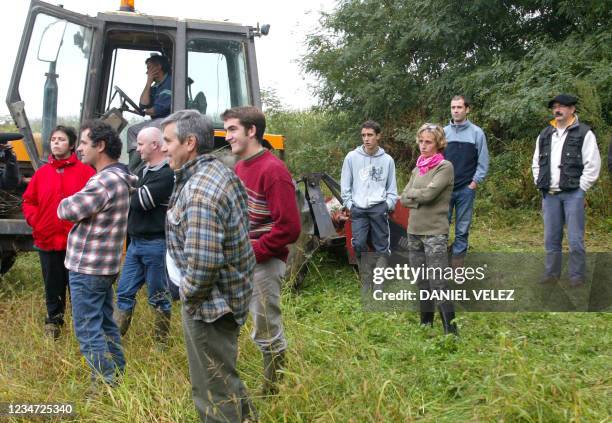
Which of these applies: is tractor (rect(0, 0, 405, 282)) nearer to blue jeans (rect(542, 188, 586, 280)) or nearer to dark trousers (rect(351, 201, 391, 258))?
dark trousers (rect(351, 201, 391, 258))

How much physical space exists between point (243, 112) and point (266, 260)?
770mm

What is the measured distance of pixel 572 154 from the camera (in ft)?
19.5

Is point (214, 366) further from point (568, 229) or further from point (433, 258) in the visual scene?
point (568, 229)

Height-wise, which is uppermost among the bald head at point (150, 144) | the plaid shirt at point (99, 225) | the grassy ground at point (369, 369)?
the bald head at point (150, 144)

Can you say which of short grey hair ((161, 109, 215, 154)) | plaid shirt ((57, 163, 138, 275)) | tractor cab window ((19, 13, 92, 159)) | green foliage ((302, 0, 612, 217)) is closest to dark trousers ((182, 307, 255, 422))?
short grey hair ((161, 109, 215, 154))

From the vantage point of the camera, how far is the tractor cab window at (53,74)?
6.00 metres

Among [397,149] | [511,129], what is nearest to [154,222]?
[511,129]

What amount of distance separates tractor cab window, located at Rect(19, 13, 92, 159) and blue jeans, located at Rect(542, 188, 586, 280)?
4.24 metres

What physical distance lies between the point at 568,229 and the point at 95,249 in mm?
4034

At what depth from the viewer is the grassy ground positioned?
309 centimetres

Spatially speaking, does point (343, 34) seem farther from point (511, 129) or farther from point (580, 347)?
point (580, 347)

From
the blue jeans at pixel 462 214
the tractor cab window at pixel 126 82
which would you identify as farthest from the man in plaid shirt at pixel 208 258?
the blue jeans at pixel 462 214

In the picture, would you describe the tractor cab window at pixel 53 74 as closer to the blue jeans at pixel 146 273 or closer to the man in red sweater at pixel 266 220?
the blue jeans at pixel 146 273

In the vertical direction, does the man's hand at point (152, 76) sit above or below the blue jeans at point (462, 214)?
above
